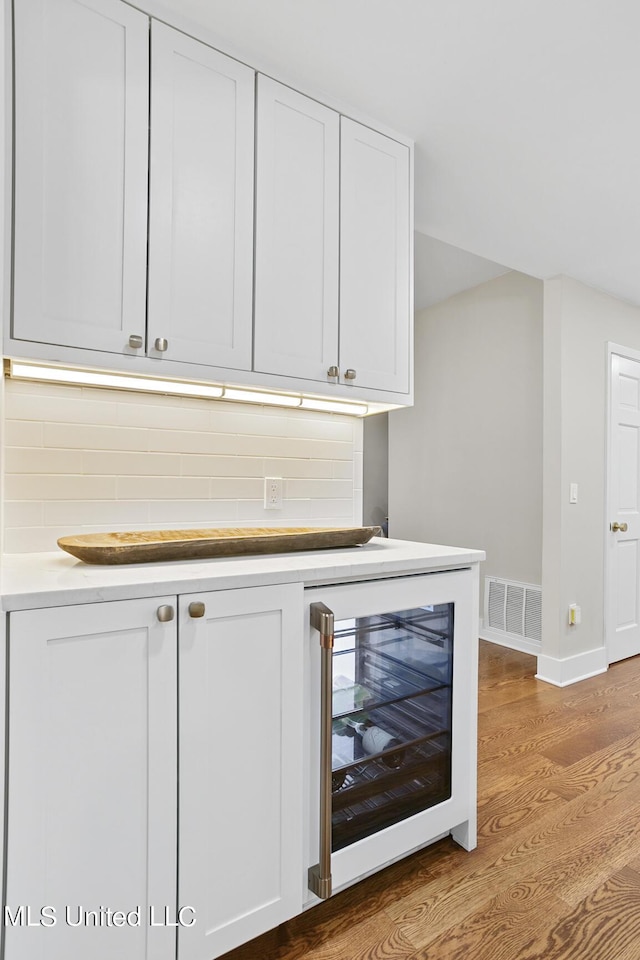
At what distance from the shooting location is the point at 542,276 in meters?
3.19

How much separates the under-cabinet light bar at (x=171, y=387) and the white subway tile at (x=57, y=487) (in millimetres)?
288

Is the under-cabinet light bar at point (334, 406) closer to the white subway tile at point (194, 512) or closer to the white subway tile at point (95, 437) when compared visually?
the white subway tile at point (194, 512)

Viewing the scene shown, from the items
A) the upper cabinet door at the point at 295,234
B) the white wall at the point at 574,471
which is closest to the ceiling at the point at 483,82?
the upper cabinet door at the point at 295,234

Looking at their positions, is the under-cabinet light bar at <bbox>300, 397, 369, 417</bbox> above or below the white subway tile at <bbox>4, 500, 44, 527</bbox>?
above

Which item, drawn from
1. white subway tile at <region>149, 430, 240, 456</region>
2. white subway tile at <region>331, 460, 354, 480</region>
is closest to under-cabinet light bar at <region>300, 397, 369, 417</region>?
white subway tile at <region>331, 460, 354, 480</region>

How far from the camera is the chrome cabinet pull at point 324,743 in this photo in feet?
4.12

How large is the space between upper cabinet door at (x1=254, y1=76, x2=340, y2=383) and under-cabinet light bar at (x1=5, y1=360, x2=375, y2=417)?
0.17 metres

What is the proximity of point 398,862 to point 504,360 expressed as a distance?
326 cm

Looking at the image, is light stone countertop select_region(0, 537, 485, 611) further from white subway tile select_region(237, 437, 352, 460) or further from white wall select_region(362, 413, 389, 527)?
white wall select_region(362, 413, 389, 527)

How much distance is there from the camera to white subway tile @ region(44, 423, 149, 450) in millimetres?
1555

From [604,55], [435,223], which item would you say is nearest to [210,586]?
[604,55]

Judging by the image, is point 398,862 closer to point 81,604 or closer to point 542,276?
point 81,604

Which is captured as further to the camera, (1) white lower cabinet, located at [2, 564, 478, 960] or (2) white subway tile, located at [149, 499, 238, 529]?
(2) white subway tile, located at [149, 499, 238, 529]

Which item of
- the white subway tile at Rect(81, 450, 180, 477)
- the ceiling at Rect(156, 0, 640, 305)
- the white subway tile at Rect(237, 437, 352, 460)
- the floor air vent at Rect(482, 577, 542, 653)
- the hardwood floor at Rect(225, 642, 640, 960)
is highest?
the ceiling at Rect(156, 0, 640, 305)
